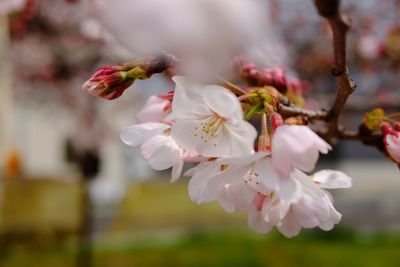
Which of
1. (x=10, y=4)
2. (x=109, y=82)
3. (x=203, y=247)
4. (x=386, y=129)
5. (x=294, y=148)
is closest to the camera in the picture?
(x=294, y=148)

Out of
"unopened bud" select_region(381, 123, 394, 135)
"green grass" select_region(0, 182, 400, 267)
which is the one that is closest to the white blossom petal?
"unopened bud" select_region(381, 123, 394, 135)

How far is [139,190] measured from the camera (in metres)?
11.2

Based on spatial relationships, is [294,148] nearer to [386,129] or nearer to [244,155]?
[244,155]

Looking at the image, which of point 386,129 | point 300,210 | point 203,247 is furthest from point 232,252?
point 300,210

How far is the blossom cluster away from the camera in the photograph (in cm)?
62

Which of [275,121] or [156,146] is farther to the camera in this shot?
[156,146]

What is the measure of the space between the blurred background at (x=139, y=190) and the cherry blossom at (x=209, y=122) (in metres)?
0.93

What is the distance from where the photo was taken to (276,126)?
668mm

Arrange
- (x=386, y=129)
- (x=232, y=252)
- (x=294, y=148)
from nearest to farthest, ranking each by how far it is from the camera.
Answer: (x=294, y=148), (x=386, y=129), (x=232, y=252)

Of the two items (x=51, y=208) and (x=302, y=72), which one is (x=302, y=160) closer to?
(x=302, y=72)

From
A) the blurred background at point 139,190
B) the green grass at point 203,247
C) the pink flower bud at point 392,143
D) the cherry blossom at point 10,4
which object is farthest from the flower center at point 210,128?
the green grass at point 203,247

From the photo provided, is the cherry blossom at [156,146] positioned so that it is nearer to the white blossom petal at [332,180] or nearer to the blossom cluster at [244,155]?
the blossom cluster at [244,155]

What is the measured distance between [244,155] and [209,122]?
0.11m

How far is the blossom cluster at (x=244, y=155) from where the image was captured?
622mm
